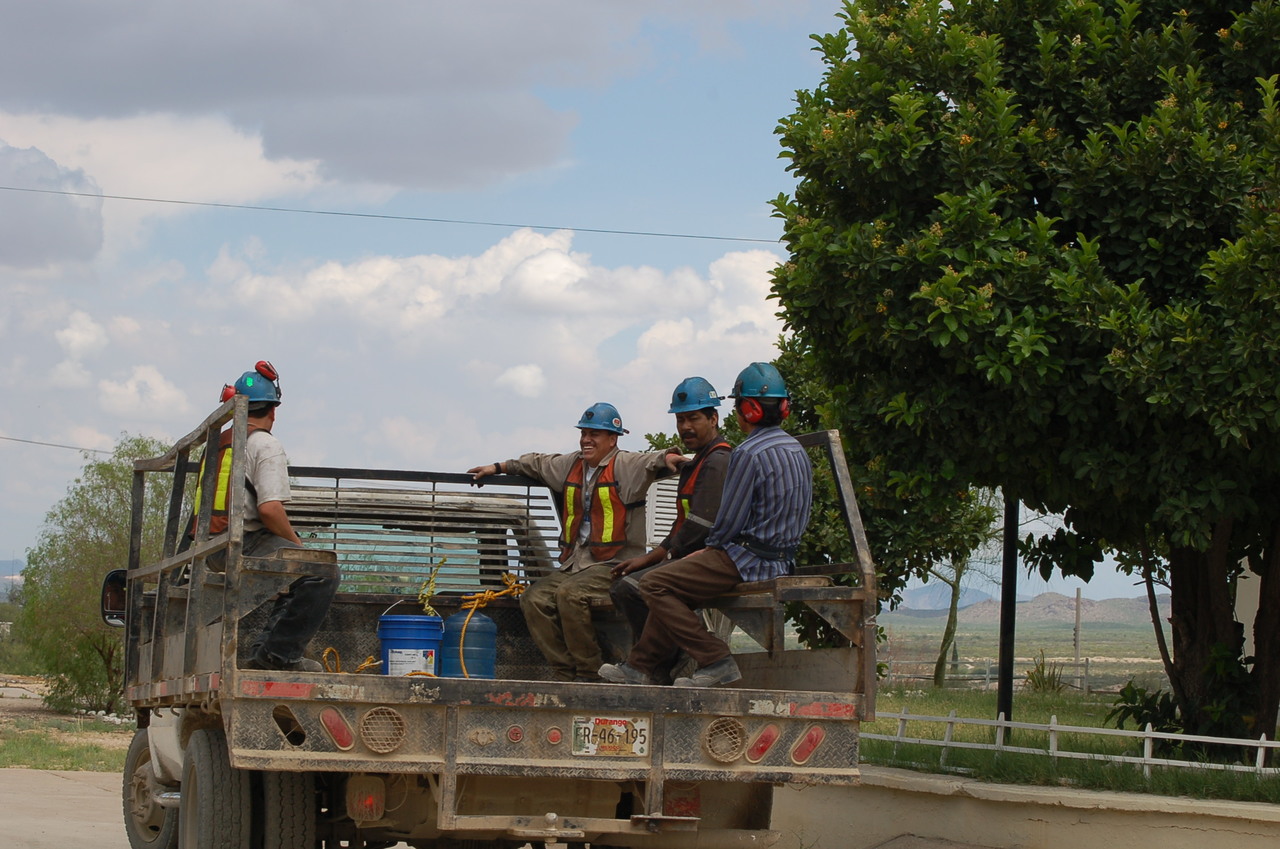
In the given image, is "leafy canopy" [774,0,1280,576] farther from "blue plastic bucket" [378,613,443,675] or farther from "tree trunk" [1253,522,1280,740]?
"blue plastic bucket" [378,613,443,675]

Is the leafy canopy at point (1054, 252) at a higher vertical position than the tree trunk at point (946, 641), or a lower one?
higher

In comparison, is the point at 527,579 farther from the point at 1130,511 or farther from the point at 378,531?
the point at 1130,511

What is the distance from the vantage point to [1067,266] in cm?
872

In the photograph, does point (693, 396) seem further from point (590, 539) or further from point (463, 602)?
A: point (463, 602)

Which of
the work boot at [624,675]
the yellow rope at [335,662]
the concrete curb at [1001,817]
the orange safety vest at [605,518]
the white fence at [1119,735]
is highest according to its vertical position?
the orange safety vest at [605,518]

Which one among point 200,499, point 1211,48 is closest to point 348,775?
point 200,499

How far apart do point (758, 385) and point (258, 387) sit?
2.27 metres

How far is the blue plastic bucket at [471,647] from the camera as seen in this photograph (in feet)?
24.9

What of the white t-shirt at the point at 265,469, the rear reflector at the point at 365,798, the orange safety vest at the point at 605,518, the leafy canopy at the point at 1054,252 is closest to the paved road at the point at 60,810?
the white t-shirt at the point at 265,469

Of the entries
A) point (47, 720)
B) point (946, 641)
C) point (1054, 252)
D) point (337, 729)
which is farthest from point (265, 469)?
point (946, 641)

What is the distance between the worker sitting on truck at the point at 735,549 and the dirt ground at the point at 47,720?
16.4 meters

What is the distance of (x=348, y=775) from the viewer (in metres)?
5.92

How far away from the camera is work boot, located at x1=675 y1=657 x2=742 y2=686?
20.6 feet

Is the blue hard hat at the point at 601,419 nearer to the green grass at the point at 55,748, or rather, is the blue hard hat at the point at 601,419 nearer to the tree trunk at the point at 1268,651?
the tree trunk at the point at 1268,651
